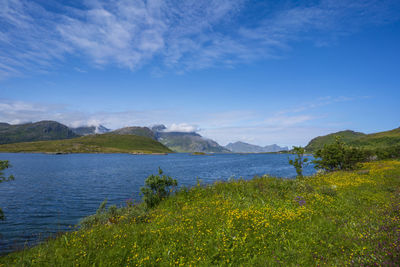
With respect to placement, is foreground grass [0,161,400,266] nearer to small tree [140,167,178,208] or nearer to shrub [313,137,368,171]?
small tree [140,167,178,208]

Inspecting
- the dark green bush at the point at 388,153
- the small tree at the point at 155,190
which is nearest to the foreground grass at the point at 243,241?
the small tree at the point at 155,190

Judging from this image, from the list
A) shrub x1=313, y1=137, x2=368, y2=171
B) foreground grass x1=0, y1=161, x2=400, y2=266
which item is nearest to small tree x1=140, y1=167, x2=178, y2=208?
foreground grass x1=0, y1=161, x2=400, y2=266

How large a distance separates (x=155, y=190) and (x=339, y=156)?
29.2 meters

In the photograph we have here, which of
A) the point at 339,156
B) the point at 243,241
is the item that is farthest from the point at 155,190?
the point at 339,156

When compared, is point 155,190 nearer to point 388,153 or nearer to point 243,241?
point 243,241

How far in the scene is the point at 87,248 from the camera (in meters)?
8.25

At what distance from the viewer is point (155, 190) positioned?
1850 centimetres

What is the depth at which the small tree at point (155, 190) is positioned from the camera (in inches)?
670

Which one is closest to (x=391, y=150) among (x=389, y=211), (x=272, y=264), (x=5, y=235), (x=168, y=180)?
(x=389, y=211)

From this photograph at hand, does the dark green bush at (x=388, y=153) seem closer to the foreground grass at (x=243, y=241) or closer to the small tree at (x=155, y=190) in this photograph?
the foreground grass at (x=243, y=241)

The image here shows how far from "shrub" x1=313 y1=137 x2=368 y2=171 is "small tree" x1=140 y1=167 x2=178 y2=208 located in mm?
27487

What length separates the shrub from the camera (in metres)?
31.4

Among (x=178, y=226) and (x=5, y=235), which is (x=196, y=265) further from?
(x=5, y=235)

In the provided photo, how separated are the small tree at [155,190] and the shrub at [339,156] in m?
27.5
